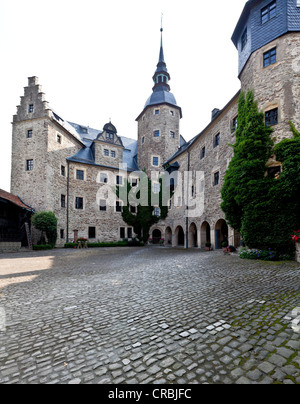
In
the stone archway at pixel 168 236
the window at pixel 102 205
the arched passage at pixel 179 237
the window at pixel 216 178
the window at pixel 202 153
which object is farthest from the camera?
the stone archway at pixel 168 236

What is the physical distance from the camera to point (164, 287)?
17.4 feet

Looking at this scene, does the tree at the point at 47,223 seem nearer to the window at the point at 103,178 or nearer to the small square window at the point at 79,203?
the small square window at the point at 79,203

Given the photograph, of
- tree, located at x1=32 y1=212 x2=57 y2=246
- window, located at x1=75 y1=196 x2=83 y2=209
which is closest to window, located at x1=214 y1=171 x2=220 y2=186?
tree, located at x1=32 y1=212 x2=57 y2=246

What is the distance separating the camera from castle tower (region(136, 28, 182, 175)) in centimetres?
2891

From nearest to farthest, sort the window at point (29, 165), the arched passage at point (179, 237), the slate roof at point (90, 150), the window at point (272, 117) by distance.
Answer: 1. the window at point (272, 117)
2. the window at point (29, 165)
3. the arched passage at point (179, 237)
4. the slate roof at point (90, 150)

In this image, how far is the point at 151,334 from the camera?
292 centimetres

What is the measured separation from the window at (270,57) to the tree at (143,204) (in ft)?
53.2

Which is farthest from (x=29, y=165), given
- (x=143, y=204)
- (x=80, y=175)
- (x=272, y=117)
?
(x=272, y=117)

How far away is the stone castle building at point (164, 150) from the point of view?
1105 cm

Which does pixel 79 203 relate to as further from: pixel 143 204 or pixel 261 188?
pixel 261 188

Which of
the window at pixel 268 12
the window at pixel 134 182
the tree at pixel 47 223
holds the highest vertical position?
the window at pixel 268 12

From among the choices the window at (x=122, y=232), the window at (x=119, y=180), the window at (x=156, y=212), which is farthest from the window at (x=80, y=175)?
the window at (x=156, y=212)

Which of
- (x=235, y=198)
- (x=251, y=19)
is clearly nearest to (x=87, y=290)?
(x=235, y=198)
